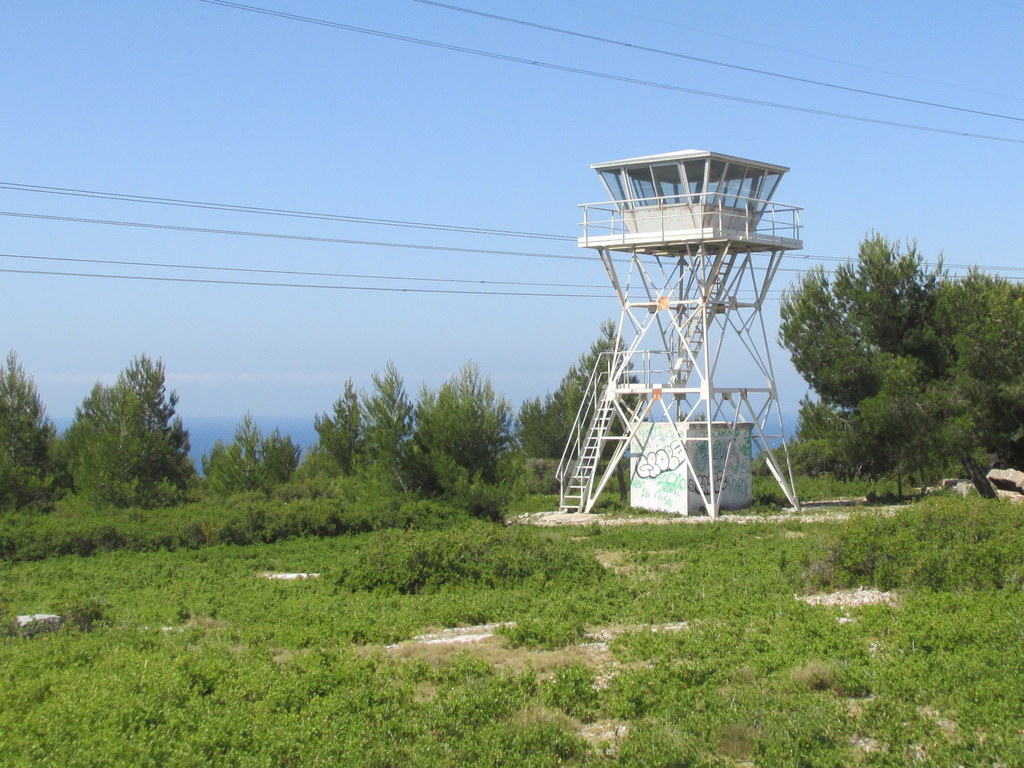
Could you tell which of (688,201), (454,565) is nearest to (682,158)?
(688,201)

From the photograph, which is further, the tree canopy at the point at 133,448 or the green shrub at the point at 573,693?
the tree canopy at the point at 133,448

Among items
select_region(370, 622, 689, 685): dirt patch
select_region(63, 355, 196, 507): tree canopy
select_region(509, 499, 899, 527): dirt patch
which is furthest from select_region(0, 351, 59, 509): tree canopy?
select_region(370, 622, 689, 685): dirt patch

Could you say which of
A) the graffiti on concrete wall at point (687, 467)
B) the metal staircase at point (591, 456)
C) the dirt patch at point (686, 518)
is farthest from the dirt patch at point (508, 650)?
the metal staircase at point (591, 456)

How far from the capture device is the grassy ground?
859 centimetres

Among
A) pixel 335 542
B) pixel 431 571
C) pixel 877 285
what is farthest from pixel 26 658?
pixel 877 285

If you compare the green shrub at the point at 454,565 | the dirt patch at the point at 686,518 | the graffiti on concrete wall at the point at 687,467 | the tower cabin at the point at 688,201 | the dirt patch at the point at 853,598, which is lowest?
the dirt patch at the point at 853,598

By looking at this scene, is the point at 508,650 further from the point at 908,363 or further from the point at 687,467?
the point at 908,363

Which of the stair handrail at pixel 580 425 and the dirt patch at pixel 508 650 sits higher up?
the stair handrail at pixel 580 425

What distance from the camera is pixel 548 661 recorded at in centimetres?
1163

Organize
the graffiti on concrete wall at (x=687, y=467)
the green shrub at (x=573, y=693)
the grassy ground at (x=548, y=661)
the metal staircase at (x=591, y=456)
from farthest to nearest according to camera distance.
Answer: the metal staircase at (x=591, y=456)
the graffiti on concrete wall at (x=687, y=467)
the green shrub at (x=573, y=693)
the grassy ground at (x=548, y=661)

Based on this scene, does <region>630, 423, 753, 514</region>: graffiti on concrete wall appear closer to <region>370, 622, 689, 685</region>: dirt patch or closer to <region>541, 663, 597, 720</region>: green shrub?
<region>370, 622, 689, 685</region>: dirt patch

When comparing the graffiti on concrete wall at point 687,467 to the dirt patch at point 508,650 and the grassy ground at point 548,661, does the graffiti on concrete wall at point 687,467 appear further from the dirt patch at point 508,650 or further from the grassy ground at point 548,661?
the dirt patch at point 508,650

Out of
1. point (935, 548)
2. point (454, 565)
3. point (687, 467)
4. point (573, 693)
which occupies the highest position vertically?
point (687, 467)

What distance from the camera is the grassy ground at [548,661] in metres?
8.59
